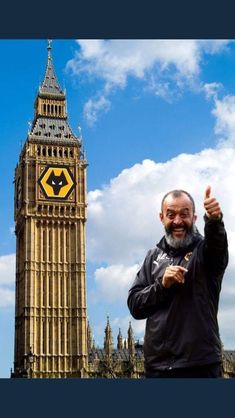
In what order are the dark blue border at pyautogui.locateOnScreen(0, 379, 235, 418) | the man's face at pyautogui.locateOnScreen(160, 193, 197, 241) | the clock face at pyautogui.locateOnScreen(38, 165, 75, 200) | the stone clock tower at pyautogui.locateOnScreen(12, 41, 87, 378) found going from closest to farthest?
the dark blue border at pyautogui.locateOnScreen(0, 379, 235, 418) < the man's face at pyautogui.locateOnScreen(160, 193, 197, 241) < the stone clock tower at pyautogui.locateOnScreen(12, 41, 87, 378) < the clock face at pyautogui.locateOnScreen(38, 165, 75, 200)

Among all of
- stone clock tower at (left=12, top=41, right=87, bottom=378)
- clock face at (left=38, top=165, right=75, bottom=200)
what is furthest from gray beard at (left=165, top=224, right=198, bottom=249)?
clock face at (left=38, top=165, right=75, bottom=200)

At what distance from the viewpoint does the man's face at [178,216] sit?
4.50 meters

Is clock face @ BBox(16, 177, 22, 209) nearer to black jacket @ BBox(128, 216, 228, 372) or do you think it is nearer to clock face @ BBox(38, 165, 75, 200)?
clock face @ BBox(38, 165, 75, 200)

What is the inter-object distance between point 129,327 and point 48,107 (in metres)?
21.2

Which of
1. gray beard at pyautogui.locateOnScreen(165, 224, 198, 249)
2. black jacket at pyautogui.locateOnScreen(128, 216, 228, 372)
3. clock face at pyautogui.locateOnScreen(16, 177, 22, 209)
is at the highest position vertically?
clock face at pyautogui.locateOnScreen(16, 177, 22, 209)

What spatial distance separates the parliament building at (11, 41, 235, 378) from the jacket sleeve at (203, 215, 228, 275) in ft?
173

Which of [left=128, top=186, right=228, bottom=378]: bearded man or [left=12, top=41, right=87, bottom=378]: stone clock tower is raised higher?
[left=12, top=41, right=87, bottom=378]: stone clock tower

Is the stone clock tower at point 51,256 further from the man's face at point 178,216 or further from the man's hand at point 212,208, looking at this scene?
the man's hand at point 212,208

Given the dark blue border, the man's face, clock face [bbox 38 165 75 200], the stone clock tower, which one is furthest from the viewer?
clock face [bbox 38 165 75 200]

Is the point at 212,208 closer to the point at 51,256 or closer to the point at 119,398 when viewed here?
the point at 119,398

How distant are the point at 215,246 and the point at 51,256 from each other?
5644 cm

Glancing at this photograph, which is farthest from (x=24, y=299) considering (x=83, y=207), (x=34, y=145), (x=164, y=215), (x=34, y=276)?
(x=164, y=215)

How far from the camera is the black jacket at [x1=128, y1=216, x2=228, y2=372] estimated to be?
4234 mm

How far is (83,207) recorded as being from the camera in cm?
6103
